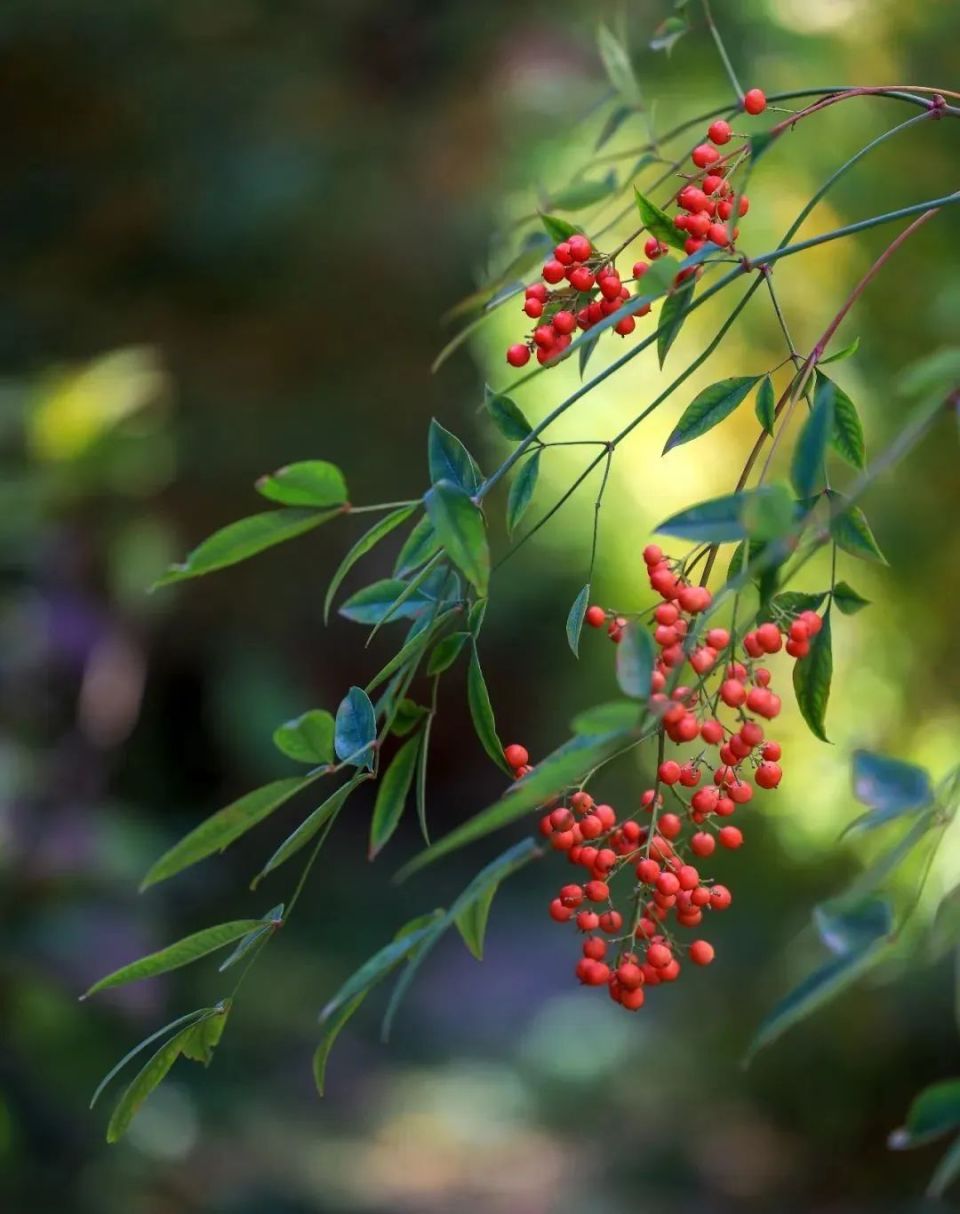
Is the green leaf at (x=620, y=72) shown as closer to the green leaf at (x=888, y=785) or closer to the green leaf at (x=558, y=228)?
the green leaf at (x=558, y=228)

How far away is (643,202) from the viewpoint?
0.37m

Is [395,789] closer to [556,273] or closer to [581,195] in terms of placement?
[556,273]

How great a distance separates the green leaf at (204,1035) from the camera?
35 centimetres

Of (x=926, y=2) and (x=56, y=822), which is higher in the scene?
(x=926, y=2)

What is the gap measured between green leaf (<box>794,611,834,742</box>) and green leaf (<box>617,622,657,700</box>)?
85mm

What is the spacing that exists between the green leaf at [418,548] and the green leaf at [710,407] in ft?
0.24

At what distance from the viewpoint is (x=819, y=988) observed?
26cm

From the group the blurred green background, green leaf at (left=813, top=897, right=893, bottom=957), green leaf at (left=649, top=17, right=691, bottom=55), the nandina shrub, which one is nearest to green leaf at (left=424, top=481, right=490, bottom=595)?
the nandina shrub

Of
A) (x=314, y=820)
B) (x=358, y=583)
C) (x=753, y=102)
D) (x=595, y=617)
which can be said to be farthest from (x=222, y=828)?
(x=358, y=583)

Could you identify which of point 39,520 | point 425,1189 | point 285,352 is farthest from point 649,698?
point 285,352

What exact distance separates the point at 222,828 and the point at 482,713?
91 millimetres

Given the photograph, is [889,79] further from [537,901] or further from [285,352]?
[537,901]

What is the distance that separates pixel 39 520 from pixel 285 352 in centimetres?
182

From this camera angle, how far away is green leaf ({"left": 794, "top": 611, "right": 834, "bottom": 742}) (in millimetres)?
373
